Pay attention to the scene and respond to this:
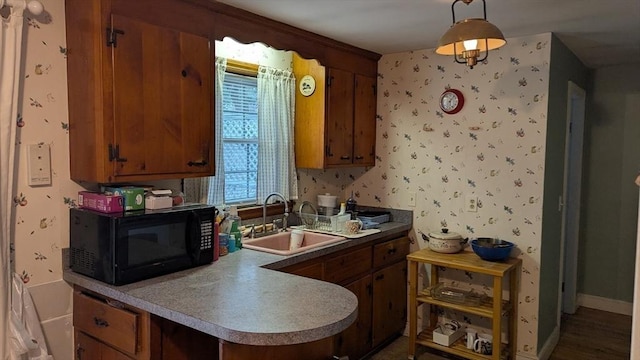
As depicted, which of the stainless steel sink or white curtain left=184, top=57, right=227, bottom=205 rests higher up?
white curtain left=184, top=57, right=227, bottom=205

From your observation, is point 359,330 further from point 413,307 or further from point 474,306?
point 474,306

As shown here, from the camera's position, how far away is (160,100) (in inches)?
82.7

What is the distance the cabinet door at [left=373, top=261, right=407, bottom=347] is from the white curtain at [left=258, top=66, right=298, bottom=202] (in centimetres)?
91

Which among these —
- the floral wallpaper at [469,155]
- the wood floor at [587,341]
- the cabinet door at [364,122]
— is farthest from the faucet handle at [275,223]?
the wood floor at [587,341]

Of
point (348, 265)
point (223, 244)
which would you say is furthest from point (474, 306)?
point (223, 244)

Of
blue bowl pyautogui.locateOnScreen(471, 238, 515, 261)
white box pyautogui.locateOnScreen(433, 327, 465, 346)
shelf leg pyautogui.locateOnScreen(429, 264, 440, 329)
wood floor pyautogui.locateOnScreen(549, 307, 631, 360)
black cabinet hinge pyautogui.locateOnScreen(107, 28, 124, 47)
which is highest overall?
black cabinet hinge pyautogui.locateOnScreen(107, 28, 124, 47)

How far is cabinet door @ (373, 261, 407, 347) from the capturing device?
10.8ft

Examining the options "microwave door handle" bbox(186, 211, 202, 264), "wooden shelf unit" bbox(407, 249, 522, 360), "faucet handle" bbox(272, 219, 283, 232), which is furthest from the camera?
"faucet handle" bbox(272, 219, 283, 232)

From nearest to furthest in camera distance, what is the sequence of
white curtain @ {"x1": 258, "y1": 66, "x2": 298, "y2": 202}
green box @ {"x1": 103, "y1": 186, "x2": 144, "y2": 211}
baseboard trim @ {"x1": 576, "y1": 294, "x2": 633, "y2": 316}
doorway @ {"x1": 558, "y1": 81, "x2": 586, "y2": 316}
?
green box @ {"x1": 103, "y1": 186, "x2": 144, "y2": 211}, white curtain @ {"x1": 258, "y1": 66, "x2": 298, "y2": 202}, doorway @ {"x1": 558, "y1": 81, "x2": 586, "y2": 316}, baseboard trim @ {"x1": 576, "y1": 294, "x2": 633, "y2": 316}

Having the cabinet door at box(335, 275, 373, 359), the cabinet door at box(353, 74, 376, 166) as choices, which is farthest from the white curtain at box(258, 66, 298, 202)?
the cabinet door at box(335, 275, 373, 359)

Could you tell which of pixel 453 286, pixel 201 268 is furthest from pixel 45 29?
pixel 453 286

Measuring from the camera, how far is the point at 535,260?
10.1 feet

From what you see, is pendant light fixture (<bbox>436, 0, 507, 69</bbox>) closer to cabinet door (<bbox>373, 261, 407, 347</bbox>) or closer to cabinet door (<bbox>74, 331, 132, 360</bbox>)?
cabinet door (<bbox>373, 261, 407, 347</bbox>)

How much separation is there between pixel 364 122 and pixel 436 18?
3.78ft
